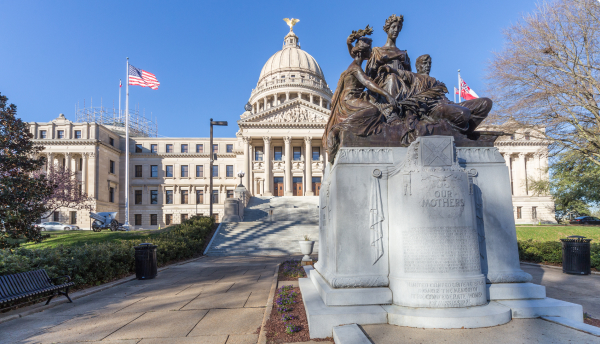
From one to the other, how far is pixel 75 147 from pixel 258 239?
51406 mm

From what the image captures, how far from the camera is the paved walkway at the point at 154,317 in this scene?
4883mm

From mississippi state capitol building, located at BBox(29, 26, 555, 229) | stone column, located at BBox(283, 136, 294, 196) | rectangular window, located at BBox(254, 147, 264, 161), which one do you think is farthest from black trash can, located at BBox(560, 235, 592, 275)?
rectangular window, located at BBox(254, 147, 264, 161)

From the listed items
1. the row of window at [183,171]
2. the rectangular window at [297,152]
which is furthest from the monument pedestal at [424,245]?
the row of window at [183,171]

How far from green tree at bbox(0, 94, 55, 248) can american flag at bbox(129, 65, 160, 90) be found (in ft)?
92.4

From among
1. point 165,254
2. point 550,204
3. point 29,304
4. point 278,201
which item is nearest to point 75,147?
point 278,201

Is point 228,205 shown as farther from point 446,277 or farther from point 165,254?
point 446,277

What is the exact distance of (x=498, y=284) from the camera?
4715mm

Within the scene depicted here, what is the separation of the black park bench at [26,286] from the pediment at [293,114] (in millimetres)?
47942

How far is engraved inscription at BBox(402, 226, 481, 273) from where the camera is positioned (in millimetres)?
4414

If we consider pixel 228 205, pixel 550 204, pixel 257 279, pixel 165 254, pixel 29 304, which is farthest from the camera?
pixel 550 204

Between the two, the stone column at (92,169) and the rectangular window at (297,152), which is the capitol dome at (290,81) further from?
the stone column at (92,169)

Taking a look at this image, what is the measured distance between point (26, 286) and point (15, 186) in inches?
175

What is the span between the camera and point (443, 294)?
4.29 m

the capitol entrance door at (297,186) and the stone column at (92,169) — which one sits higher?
the stone column at (92,169)
